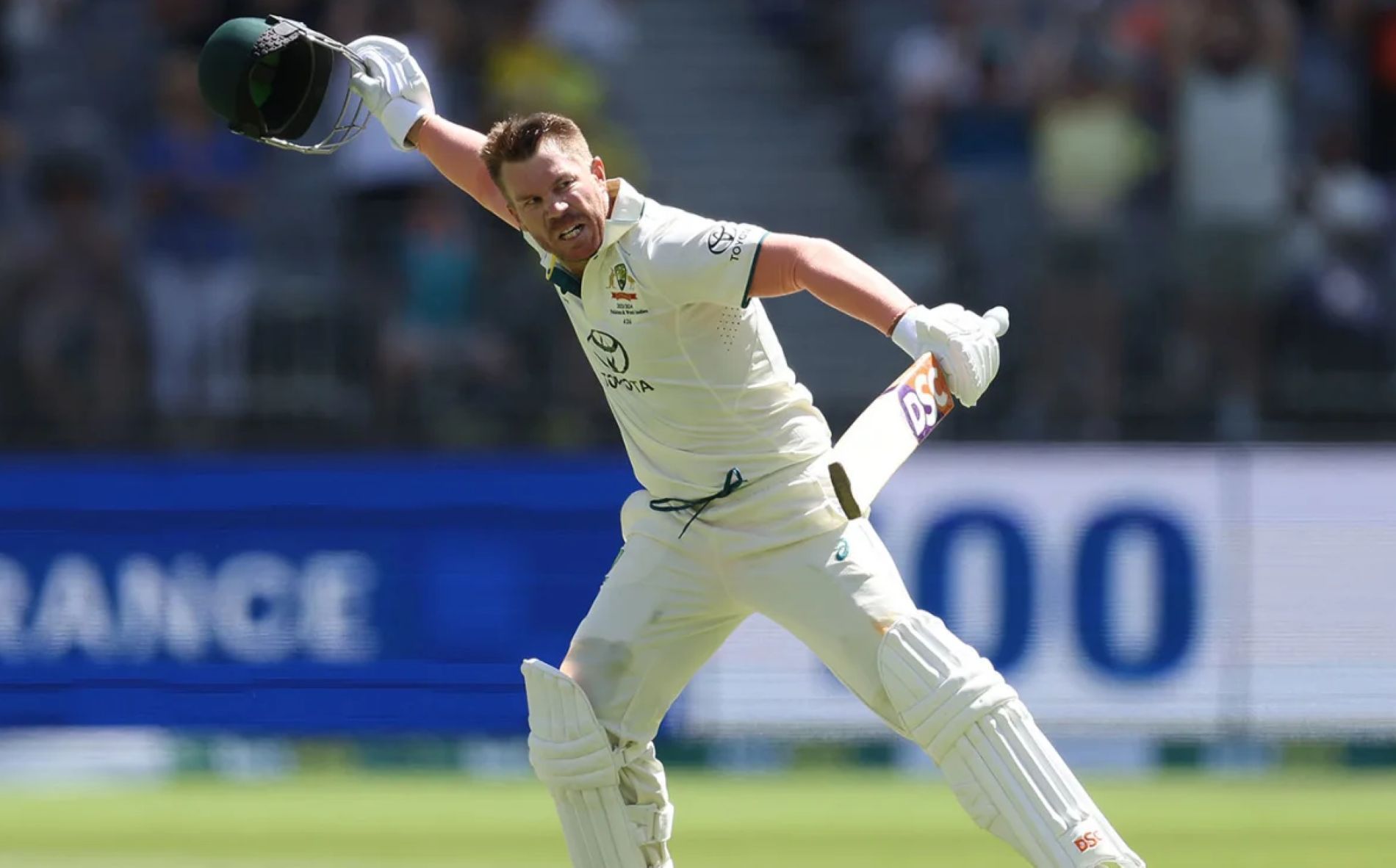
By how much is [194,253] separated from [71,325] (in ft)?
2.44

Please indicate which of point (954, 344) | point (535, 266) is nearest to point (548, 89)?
point (535, 266)

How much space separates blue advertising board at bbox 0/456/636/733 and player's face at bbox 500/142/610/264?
465cm

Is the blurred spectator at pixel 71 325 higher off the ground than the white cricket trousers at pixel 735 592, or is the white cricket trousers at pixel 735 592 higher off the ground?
the blurred spectator at pixel 71 325

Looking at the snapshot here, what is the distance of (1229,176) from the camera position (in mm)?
11742

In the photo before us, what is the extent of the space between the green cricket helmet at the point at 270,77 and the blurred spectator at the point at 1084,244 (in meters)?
5.75

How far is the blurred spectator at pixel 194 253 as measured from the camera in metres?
11.1

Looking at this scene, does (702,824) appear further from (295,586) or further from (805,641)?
(805,641)

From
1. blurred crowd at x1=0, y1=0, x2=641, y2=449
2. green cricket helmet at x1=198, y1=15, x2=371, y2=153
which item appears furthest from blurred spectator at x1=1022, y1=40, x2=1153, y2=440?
green cricket helmet at x1=198, y1=15, x2=371, y2=153

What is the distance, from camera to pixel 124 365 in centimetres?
1112

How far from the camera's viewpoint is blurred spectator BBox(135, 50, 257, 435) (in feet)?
36.6

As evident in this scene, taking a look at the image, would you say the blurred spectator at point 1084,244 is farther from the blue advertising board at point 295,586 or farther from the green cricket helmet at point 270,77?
the green cricket helmet at point 270,77

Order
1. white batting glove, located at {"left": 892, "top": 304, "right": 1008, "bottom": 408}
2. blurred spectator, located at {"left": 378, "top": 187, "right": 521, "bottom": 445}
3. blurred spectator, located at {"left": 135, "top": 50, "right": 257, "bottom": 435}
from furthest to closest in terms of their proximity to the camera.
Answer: blurred spectator, located at {"left": 135, "top": 50, "right": 257, "bottom": 435}, blurred spectator, located at {"left": 378, "top": 187, "right": 521, "bottom": 445}, white batting glove, located at {"left": 892, "top": 304, "right": 1008, "bottom": 408}

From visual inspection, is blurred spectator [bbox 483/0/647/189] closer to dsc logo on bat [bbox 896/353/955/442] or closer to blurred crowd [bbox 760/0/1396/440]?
blurred crowd [bbox 760/0/1396/440]

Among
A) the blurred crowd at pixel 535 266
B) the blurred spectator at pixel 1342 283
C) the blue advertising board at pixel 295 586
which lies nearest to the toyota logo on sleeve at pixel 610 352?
the blue advertising board at pixel 295 586
